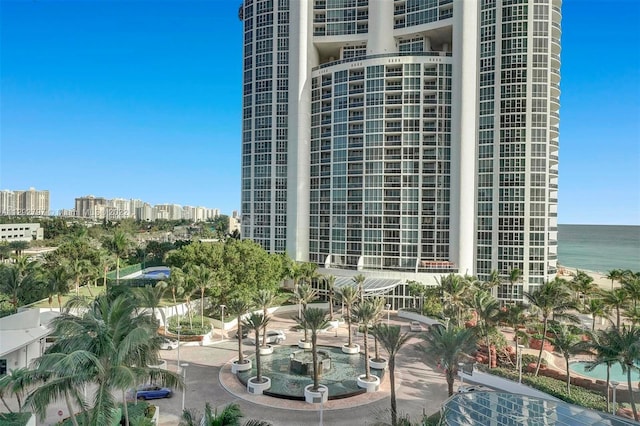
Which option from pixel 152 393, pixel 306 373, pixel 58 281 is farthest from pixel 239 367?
pixel 58 281

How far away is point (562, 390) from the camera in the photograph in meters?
27.6

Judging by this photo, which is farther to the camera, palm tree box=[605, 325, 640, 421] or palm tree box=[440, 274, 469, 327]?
palm tree box=[440, 274, 469, 327]

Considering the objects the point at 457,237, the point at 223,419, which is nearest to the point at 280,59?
the point at 457,237

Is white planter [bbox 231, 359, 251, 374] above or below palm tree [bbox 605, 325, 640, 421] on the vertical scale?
below

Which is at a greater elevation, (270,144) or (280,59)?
(280,59)

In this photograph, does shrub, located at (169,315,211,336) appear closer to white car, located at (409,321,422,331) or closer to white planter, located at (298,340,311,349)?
white planter, located at (298,340,311,349)

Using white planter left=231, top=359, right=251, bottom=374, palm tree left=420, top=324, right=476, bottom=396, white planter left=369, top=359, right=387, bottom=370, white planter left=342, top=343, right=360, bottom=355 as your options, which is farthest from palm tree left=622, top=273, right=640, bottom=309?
white planter left=231, top=359, right=251, bottom=374

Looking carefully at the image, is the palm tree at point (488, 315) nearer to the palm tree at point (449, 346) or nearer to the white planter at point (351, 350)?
the palm tree at point (449, 346)

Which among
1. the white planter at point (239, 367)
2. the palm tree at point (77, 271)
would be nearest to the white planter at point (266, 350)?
the white planter at point (239, 367)

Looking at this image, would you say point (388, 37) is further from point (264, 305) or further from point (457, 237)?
point (264, 305)

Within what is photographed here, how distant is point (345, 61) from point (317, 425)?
5452 cm

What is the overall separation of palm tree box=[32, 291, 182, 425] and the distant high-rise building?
4669cm

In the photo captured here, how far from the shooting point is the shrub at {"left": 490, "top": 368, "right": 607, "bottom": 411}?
1014 inches

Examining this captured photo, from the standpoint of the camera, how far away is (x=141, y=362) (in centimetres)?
1542
